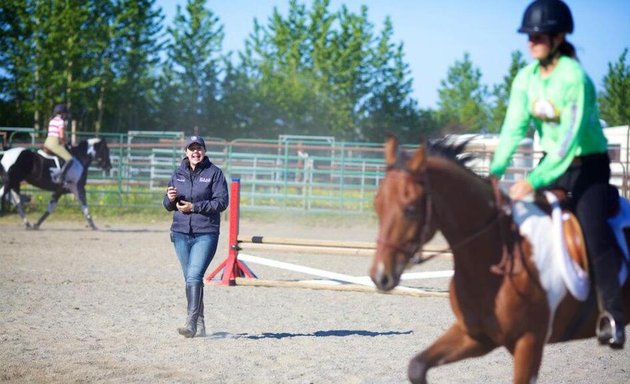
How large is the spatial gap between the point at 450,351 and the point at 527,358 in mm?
471

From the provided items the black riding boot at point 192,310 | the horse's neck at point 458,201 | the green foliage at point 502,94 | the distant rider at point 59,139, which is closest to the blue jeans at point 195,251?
the black riding boot at point 192,310

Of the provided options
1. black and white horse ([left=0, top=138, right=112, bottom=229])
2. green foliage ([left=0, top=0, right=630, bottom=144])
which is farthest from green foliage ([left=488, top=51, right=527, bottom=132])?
black and white horse ([left=0, top=138, right=112, bottom=229])

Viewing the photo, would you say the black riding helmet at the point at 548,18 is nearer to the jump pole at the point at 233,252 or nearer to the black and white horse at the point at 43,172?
the jump pole at the point at 233,252

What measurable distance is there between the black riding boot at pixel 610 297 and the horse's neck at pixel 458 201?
678 mm

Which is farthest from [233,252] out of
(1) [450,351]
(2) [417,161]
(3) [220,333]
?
(2) [417,161]

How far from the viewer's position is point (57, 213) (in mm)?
22094

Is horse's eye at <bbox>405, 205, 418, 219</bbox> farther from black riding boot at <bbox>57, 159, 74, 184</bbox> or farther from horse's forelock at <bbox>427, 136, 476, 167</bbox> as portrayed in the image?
black riding boot at <bbox>57, 159, 74, 184</bbox>

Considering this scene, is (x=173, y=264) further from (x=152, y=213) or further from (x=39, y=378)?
(x=152, y=213)

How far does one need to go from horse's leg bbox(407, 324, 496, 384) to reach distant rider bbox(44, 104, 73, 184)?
14.9m

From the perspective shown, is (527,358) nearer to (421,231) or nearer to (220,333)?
(421,231)

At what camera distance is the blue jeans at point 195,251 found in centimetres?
780

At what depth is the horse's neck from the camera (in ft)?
14.0

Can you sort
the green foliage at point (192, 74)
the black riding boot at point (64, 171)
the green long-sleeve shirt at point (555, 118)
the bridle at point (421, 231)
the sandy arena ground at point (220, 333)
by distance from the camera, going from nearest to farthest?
the bridle at point (421, 231) < the green long-sleeve shirt at point (555, 118) < the sandy arena ground at point (220, 333) < the black riding boot at point (64, 171) < the green foliage at point (192, 74)

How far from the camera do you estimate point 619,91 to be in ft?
118
